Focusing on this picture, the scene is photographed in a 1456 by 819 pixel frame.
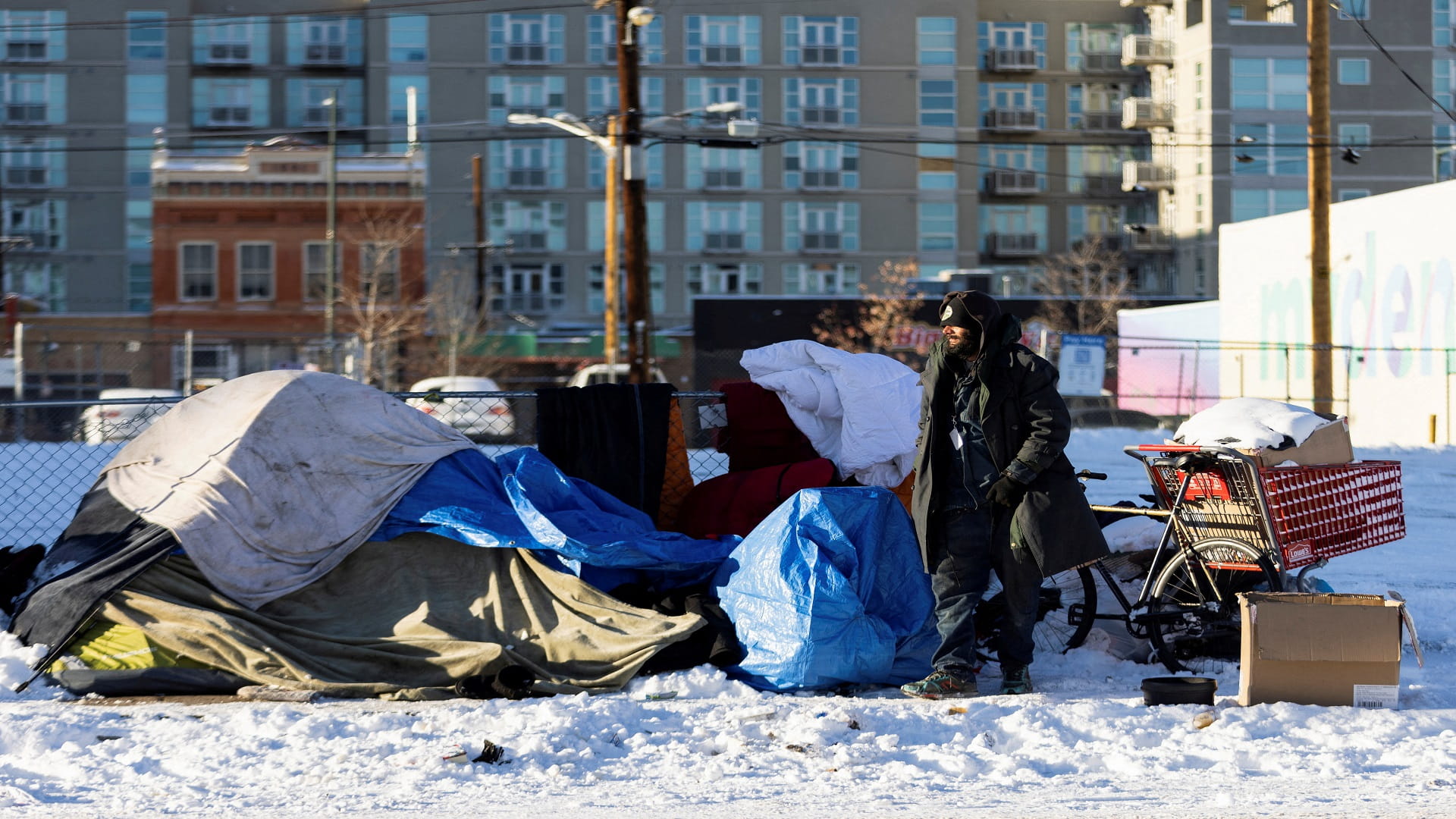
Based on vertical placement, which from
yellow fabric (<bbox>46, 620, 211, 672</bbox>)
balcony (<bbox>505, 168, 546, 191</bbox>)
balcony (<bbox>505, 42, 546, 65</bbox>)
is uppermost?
balcony (<bbox>505, 42, 546, 65</bbox>)

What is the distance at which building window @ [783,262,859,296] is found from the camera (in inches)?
2264

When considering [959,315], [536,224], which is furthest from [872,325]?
[959,315]

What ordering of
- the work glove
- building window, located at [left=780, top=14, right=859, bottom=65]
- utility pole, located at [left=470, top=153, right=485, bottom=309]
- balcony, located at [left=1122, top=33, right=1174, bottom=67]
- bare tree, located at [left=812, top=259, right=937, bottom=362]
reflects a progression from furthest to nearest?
balcony, located at [left=1122, top=33, right=1174, bottom=67], building window, located at [left=780, top=14, right=859, bottom=65], utility pole, located at [left=470, top=153, right=485, bottom=309], bare tree, located at [left=812, top=259, right=937, bottom=362], the work glove

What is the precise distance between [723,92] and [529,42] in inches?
329

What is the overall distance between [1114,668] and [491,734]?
3.40 m

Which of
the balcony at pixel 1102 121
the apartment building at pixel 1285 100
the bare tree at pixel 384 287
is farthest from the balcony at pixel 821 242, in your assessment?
the bare tree at pixel 384 287

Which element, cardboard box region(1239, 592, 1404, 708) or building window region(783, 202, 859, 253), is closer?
cardboard box region(1239, 592, 1404, 708)

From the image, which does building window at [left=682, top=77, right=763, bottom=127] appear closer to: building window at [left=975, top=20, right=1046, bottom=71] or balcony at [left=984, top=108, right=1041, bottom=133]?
balcony at [left=984, top=108, right=1041, bottom=133]

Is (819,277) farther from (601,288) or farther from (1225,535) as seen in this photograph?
(1225,535)

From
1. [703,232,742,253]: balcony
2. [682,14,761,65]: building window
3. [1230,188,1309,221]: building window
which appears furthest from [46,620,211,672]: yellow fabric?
[1230,188,1309,221]: building window

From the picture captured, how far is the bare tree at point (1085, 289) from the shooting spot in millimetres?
46416

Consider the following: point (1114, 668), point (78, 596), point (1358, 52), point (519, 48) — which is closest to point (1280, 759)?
point (1114, 668)

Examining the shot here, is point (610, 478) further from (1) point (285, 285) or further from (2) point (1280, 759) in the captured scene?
(1) point (285, 285)

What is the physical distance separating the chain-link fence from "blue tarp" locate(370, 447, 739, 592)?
2.96 feet
